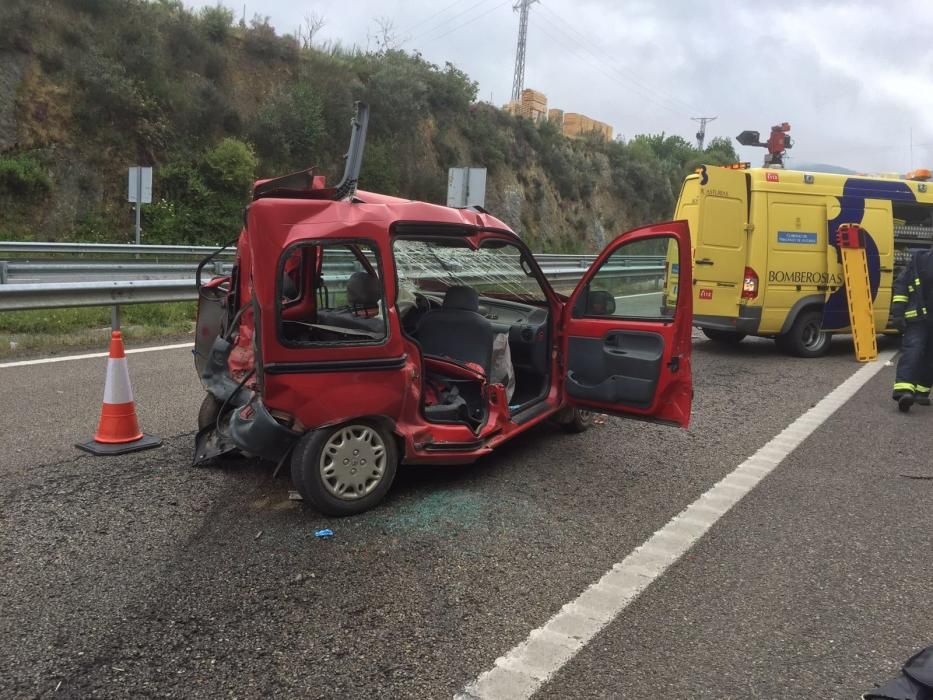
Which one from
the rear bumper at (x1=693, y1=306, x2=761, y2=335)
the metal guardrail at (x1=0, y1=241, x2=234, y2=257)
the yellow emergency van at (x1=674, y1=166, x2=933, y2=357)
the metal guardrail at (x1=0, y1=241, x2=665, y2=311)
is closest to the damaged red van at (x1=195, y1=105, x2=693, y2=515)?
the metal guardrail at (x1=0, y1=241, x2=665, y2=311)

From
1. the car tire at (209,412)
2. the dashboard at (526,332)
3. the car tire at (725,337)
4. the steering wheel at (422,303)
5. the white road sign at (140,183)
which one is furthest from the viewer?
the white road sign at (140,183)

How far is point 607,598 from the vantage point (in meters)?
3.08

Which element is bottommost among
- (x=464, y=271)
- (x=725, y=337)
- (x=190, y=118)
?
(x=725, y=337)

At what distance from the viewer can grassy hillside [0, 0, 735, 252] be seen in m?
19.2

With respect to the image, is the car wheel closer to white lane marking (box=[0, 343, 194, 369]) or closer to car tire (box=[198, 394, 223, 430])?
car tire (box=[198, 394, 223, 430])

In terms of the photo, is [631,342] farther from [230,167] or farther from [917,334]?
[230,167]

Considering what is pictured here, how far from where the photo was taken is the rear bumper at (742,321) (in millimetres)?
9078

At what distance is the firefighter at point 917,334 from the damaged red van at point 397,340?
2.87m

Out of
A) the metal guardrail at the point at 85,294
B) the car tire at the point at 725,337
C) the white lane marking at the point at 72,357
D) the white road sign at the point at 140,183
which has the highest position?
the white road sign at the point at 140,183

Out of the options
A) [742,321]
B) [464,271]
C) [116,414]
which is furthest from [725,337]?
→ [116,414]

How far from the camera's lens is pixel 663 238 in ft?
15.4

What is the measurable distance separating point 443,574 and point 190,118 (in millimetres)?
21878

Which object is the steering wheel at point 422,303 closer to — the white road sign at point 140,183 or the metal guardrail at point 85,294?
the metal guardrail at point 85,294

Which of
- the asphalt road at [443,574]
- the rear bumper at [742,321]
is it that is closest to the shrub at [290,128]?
the rear bumper at [742,321]
